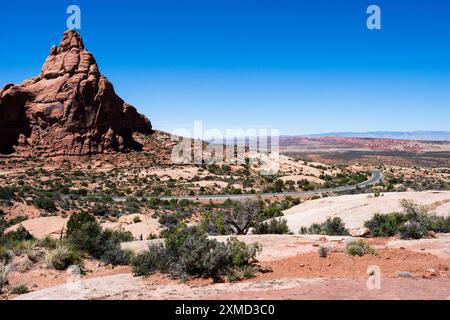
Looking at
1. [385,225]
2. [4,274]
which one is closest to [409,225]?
[385,225]

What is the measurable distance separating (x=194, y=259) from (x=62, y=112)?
2531 inches

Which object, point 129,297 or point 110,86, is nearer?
point 129,297

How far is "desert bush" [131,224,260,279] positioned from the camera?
10537mm

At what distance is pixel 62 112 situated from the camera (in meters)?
67.6

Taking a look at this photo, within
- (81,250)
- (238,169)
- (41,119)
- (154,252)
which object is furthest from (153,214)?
(41,119)

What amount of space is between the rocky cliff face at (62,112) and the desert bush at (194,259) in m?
61.4

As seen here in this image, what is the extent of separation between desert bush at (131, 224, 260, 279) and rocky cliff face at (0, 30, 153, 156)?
61.4m

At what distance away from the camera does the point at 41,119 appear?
68.6m

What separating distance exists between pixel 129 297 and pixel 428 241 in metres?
11.4

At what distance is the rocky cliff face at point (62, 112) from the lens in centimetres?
6775

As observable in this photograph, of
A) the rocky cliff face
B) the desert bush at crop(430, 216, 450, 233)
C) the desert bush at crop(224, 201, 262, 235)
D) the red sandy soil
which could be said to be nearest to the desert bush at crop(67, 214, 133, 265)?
the red sandy soil

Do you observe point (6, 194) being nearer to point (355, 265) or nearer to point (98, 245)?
point (98, 245)

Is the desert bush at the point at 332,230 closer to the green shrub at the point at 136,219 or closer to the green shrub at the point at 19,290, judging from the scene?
the green shrub at the point at 19,290
